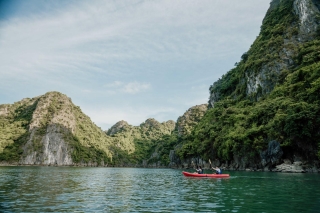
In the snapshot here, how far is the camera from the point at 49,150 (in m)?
142

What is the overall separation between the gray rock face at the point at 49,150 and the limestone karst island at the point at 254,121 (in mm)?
460

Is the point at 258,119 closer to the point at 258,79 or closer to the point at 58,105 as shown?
the point at 258,79

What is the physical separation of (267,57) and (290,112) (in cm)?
3852

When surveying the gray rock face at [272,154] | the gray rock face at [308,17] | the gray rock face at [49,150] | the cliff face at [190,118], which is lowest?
the gray rock face at [272,154]

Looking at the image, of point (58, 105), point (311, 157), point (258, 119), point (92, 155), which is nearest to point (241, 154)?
point (258, 119)

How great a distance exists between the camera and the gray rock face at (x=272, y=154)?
1928 inches

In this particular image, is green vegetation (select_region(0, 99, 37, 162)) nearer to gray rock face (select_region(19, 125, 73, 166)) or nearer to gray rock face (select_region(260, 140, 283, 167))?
gray rock face (select_region(19, 125, 73, 166))

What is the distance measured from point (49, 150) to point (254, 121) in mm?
116650

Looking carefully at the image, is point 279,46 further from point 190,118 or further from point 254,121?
point 190,118

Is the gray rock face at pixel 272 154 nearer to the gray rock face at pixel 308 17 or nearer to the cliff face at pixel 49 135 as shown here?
the gray rock face at pixel 308 17

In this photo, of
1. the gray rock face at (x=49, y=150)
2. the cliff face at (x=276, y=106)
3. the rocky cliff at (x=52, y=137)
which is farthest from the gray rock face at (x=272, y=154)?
the gray rock face at (x=49, y=150)

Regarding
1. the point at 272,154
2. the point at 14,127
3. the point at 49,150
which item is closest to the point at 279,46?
the point at 272,154

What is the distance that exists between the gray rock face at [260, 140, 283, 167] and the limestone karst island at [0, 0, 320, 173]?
0.57ft

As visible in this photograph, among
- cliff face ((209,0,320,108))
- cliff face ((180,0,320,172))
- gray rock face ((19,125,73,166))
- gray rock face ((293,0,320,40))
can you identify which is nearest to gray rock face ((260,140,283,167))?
cliff face ((180,0,320,172))
